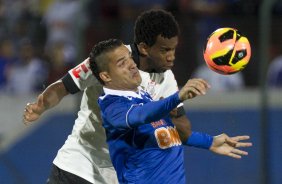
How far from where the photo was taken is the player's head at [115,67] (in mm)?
4562

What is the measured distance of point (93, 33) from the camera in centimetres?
812

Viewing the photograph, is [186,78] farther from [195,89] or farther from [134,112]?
[195,89]

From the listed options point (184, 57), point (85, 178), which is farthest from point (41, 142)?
point (85, 178)

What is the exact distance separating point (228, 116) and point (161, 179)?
3.58 meters

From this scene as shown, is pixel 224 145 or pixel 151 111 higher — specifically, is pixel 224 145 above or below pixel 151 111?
below

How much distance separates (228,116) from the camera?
8117mm

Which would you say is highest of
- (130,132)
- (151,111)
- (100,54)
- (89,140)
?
(100,54)

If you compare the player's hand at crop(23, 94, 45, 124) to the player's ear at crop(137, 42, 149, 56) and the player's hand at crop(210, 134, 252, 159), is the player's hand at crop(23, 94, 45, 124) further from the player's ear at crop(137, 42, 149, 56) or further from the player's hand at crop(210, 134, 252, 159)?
the player's hand at crop(210, 134, 252, 159)

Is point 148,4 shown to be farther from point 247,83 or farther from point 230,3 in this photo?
point 247,83

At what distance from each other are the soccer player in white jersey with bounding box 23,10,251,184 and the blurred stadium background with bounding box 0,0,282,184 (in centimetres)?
272

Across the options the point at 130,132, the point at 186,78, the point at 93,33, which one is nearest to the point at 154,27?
the point at 130,132

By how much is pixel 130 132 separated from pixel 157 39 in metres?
0.61

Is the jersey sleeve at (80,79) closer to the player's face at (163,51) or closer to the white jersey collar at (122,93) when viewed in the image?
the player's face at (163,51)

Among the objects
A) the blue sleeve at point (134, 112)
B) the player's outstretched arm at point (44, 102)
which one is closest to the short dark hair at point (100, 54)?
the blue sleeve at point (134, 112)
